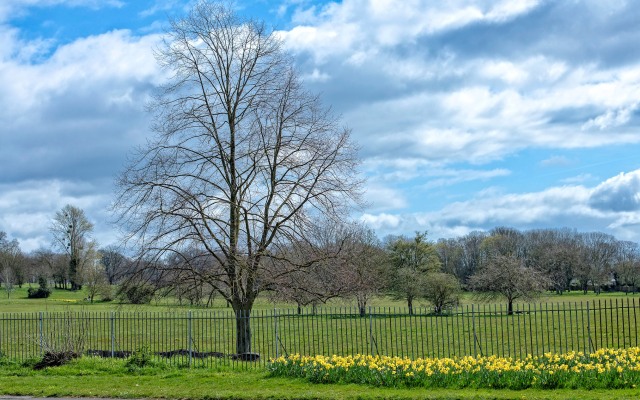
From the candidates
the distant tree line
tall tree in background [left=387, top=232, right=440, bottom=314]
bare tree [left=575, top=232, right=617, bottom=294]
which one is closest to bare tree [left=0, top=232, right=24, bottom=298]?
the distant tree line

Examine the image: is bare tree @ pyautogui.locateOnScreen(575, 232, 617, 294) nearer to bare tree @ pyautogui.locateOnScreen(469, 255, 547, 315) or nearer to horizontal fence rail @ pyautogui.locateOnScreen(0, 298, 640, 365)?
bare tree @ pyautogui.locateOnScreen(469, 255, 547, 315)

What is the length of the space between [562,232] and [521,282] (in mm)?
81472

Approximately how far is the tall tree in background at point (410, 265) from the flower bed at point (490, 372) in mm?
40943

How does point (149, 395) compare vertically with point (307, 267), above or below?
below

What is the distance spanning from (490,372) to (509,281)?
44389mm

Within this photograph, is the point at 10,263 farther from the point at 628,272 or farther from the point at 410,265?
the point at 628,272

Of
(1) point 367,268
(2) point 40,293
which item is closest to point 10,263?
(2) point 40,293

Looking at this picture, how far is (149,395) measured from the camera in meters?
15.2

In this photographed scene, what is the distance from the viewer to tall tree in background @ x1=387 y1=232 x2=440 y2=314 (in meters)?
57.7

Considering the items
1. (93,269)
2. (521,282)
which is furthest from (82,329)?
(93,269)

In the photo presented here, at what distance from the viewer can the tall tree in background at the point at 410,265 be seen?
189ft

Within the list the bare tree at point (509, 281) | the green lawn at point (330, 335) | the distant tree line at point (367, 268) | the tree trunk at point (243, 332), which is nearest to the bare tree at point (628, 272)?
the distant tree line at point (367, 268)

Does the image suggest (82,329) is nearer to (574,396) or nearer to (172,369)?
(172,369)

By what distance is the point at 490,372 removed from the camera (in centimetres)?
1461
